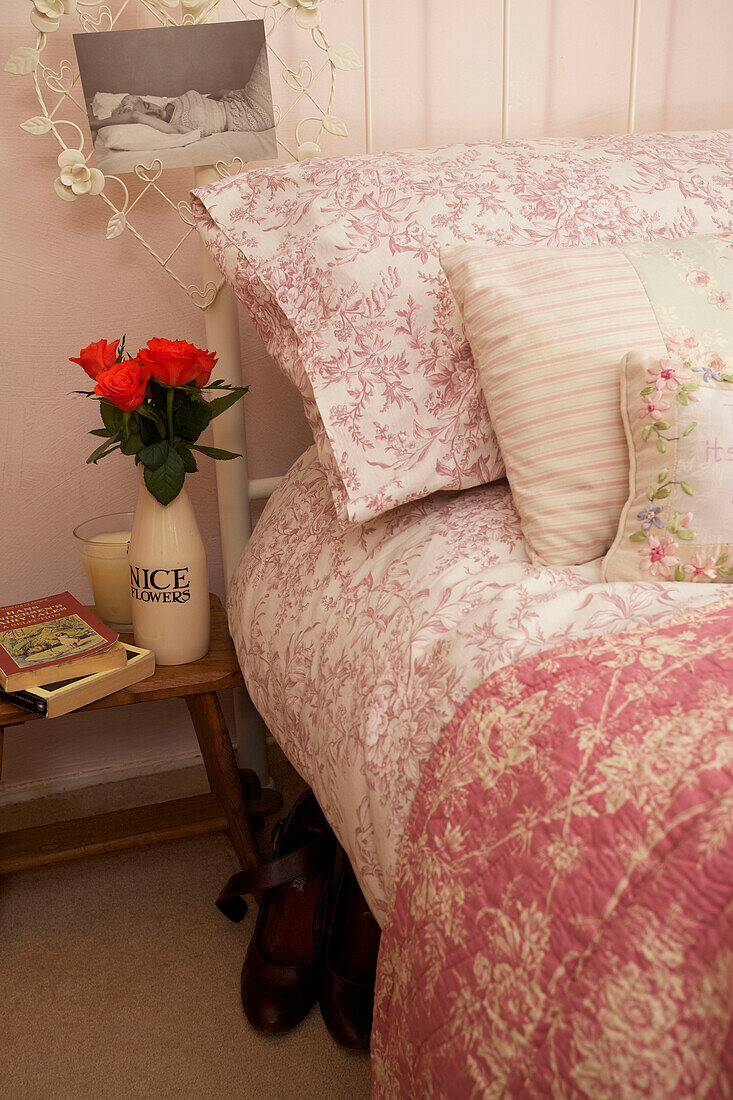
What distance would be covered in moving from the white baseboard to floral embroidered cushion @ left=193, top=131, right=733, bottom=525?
83 centimetres

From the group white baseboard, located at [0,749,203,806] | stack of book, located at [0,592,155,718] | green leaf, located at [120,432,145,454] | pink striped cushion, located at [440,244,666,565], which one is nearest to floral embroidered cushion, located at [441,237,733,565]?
pink striped cushion, located at [440,244,666,565]

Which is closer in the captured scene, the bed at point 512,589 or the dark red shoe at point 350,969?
the bed at point 512,589

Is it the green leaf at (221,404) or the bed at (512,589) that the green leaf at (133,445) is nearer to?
the green leaf at (221,404)

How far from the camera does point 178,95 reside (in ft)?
4.14

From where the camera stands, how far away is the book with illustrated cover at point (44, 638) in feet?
3.69

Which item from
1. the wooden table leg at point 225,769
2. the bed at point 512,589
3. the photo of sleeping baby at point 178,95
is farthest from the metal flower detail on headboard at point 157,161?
the wooden table leg at point 225,769

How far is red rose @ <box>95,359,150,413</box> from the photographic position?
1105 millimetres

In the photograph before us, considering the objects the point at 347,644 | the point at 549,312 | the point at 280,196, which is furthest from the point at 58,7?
the point at 347,644

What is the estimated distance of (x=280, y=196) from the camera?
115cm

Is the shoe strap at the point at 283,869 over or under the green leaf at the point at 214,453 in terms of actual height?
under

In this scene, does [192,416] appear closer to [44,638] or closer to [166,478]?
[166,478]

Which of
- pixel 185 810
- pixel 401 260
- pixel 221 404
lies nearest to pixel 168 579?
pixel 221 404

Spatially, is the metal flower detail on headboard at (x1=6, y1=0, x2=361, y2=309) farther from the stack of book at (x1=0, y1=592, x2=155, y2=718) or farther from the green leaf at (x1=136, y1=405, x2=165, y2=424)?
the stack of book at (x1=0, y1=592, x2=155, y2=718)

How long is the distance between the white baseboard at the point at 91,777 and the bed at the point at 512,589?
19.2 inches
